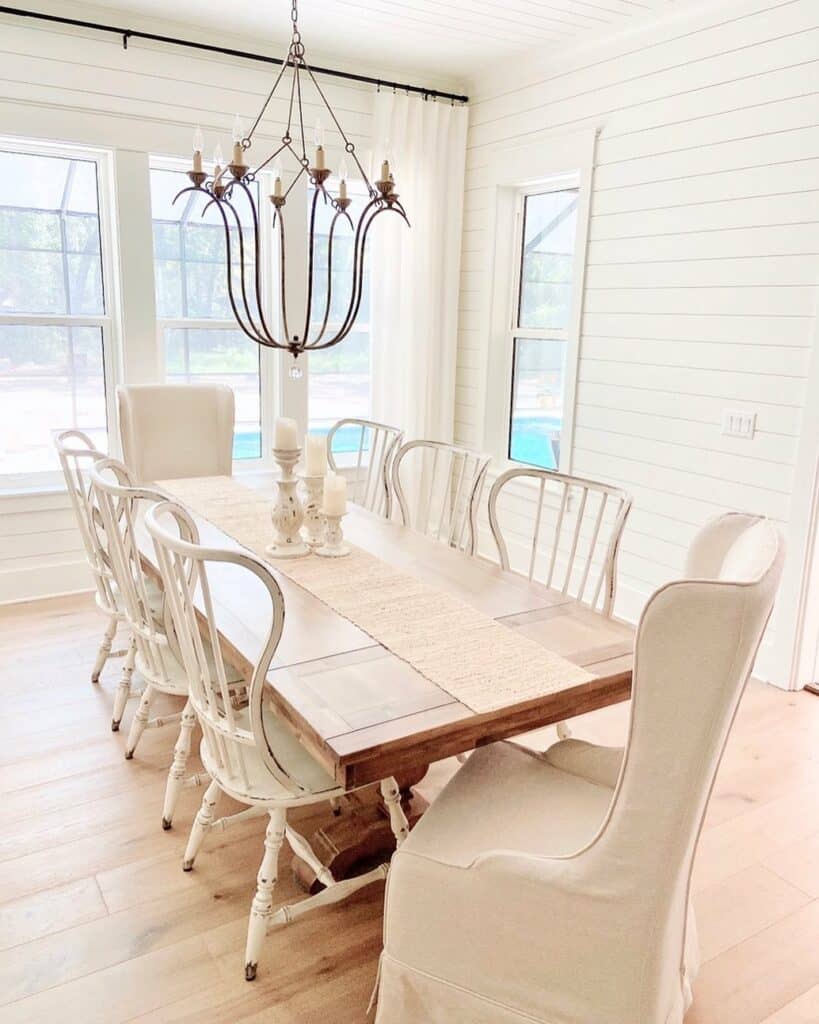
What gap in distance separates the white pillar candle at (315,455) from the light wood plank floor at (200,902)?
98cm

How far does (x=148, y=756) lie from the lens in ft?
8.39

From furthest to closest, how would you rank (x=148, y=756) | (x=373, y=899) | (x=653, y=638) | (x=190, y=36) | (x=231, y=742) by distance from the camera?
(x=190, y=36) < (x=148, y=756) < (x=373, y=899) < (x=231, y=742) < (x=653, y=638)

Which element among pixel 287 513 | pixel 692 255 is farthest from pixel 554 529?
pixel 287 513

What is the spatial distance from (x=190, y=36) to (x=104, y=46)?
40 cm

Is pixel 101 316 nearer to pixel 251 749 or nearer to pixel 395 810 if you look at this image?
pixel 251 749

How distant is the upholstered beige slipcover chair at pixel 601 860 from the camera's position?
1.05 m

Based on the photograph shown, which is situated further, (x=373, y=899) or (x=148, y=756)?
(x=148, y=756)

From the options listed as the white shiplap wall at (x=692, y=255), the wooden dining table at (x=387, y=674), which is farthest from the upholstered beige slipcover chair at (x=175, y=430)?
the white shiplap wall at (x=692, y=255)

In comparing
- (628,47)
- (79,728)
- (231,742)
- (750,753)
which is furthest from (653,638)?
(628,47)

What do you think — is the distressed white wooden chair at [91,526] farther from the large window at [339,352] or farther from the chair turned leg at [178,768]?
the large window at [339,352]

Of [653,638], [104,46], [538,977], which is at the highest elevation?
[104,46]

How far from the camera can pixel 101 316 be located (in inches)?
152

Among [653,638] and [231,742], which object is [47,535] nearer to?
[231,742]

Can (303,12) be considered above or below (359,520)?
above
